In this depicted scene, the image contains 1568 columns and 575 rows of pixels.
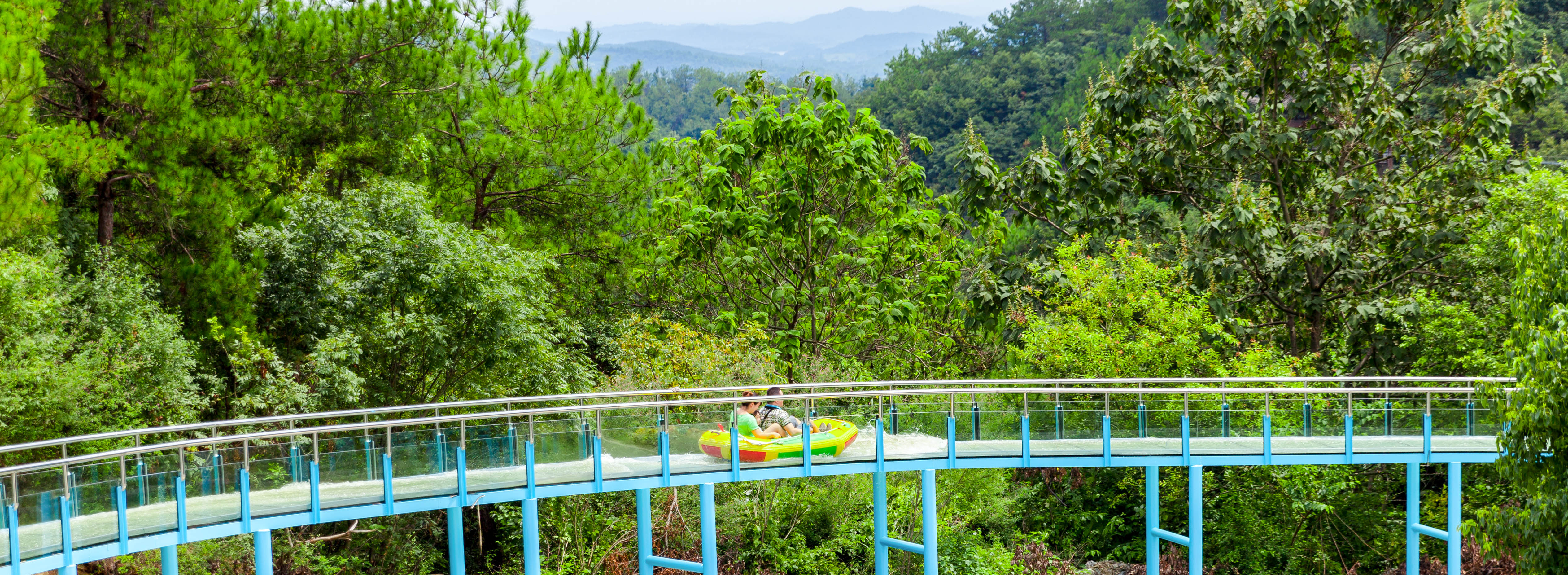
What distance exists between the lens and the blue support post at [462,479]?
42.2 feet

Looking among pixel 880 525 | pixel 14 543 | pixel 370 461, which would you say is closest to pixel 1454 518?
pixel 880 525

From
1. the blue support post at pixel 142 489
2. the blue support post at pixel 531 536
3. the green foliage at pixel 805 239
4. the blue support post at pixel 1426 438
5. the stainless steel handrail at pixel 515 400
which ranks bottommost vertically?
the blue support post at pixel 531 536

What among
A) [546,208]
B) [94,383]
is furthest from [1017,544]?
[94,383]

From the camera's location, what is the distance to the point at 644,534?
15227mm

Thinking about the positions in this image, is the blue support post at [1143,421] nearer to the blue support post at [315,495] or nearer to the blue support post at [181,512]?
the blue support post at [315,495]

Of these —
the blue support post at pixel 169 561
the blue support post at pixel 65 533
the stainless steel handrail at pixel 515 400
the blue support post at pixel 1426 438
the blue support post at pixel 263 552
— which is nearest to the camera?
the blue support post at pixel 65 533

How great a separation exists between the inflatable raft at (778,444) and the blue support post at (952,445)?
121 cm

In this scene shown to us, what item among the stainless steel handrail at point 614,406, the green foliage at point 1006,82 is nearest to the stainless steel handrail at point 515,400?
the stainless steel handrail at point 614,406

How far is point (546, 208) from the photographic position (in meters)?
24.6

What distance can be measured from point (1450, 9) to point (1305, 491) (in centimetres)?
890

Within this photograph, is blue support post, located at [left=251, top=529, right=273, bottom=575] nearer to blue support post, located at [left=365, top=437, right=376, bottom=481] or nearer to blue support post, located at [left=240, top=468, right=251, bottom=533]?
blue support post, located at [left=240, top=468, right=251, bottom=533]

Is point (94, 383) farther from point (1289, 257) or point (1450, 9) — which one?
point (1450, 9)

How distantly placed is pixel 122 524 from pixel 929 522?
922cm

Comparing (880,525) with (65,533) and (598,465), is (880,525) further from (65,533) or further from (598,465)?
(65,533)
